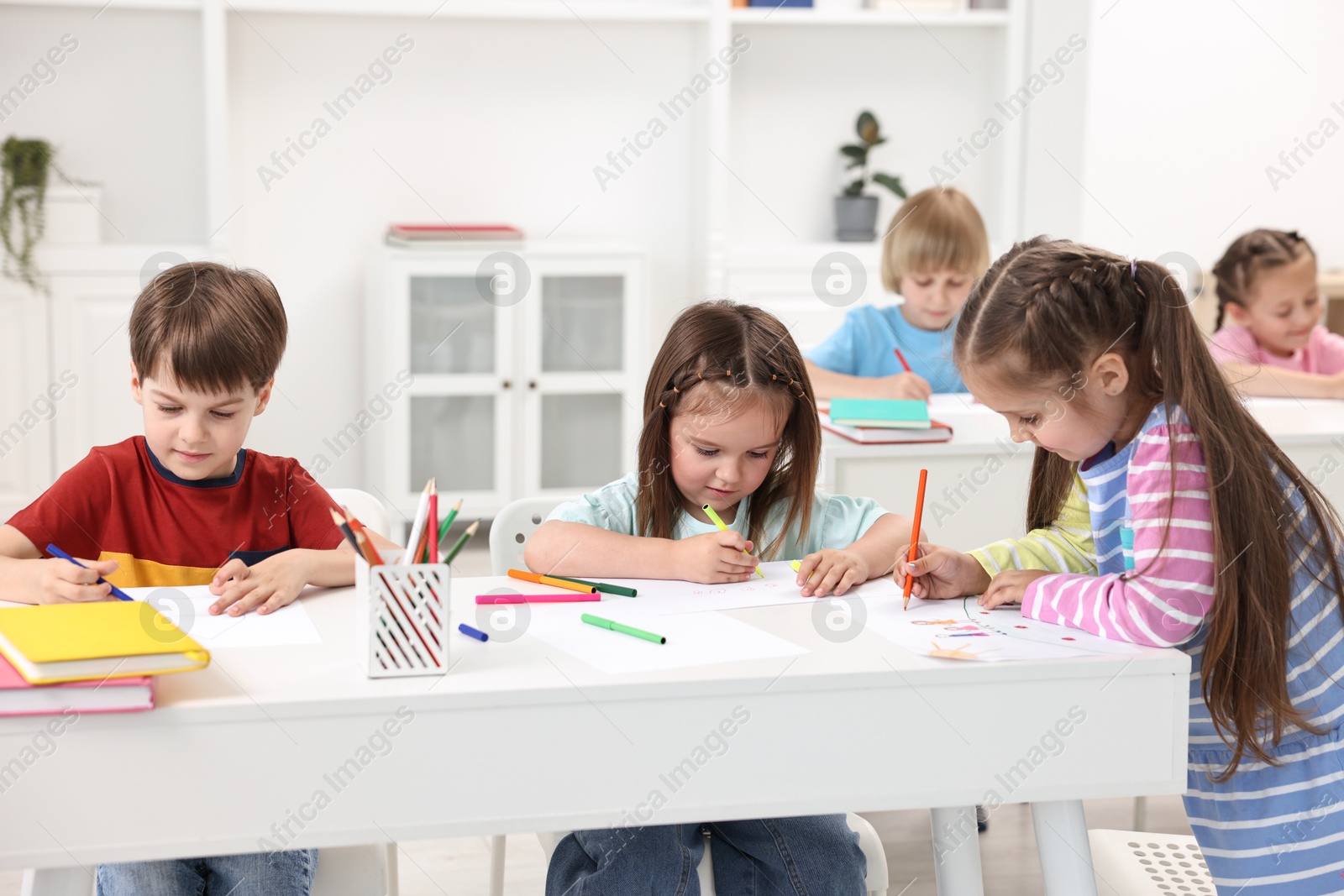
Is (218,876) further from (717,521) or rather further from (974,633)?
(974,633)

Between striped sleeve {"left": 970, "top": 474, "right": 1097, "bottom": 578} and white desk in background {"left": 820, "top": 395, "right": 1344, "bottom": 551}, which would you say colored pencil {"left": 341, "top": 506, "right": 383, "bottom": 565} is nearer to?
striped sleeve {"left": 970, "top": 474, "right": 1097, "bottom": 578}

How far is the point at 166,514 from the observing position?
1436 mm

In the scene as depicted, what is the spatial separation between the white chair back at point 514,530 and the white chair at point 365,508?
13cm

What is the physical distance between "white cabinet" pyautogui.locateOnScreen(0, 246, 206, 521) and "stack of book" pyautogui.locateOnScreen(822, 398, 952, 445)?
2176 mm

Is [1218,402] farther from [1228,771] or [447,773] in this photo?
[447,773]

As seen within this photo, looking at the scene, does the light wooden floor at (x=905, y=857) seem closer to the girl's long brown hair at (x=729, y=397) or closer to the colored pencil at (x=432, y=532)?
the girl's long brown hair at (x=729, y=397)

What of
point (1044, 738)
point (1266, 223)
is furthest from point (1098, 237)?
point (1044, 738)

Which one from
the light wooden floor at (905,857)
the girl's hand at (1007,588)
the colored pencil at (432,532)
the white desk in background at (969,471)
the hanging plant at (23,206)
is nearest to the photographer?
the colored pencil at (432,532)

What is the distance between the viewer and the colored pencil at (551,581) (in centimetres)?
126

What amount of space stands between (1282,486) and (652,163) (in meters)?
3.22

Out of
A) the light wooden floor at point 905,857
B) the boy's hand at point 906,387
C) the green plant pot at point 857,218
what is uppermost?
the green plant pot at point 857,218

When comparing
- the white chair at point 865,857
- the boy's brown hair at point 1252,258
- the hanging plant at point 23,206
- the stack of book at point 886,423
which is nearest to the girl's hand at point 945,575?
the white chair at point 865,857

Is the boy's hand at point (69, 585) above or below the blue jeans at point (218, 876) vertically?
above

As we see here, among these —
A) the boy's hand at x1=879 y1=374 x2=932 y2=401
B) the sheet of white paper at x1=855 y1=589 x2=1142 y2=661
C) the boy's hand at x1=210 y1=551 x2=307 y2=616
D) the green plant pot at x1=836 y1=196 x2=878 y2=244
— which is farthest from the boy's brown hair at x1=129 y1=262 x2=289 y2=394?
the green plant pot at x1=836 y1=196 x2=878 y2=244
